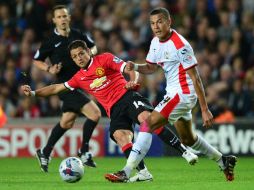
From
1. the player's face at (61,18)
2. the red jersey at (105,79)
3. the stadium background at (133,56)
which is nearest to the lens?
the red jersey at (105,79)

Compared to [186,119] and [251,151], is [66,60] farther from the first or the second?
[251,151]

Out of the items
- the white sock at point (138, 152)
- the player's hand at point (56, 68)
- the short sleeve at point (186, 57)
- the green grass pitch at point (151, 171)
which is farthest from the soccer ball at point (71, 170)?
the player's hand at point (56, 68)

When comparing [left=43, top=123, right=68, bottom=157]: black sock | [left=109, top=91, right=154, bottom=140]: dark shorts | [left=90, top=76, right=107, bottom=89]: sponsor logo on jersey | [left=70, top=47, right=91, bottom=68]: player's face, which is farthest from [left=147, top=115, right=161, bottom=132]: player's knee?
[left=43, top=123, right=68, bottom=157]: black sock

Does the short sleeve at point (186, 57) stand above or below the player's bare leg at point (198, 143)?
above

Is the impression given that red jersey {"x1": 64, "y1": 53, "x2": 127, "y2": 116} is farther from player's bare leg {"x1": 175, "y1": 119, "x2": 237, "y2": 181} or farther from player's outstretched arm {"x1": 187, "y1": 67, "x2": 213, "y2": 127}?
player's outstretched arm {"x1": 187, "y1": 67, "x2": 213, "y2": 127}

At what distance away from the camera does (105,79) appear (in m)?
10.1

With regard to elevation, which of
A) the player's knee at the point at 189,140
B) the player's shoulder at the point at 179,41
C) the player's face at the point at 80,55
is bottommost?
the player's knee at the point at 189,140

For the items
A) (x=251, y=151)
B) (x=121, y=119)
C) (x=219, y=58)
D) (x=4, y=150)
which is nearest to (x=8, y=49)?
(x=4, y=150)

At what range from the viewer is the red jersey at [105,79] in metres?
9.95

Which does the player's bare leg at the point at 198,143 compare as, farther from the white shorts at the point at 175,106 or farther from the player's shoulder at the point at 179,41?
the player's shoulder at the point at 179,41

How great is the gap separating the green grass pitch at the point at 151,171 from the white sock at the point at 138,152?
0.19 m

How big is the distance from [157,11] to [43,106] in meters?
7.80

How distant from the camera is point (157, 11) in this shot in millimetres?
9305

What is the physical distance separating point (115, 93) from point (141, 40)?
778cm
